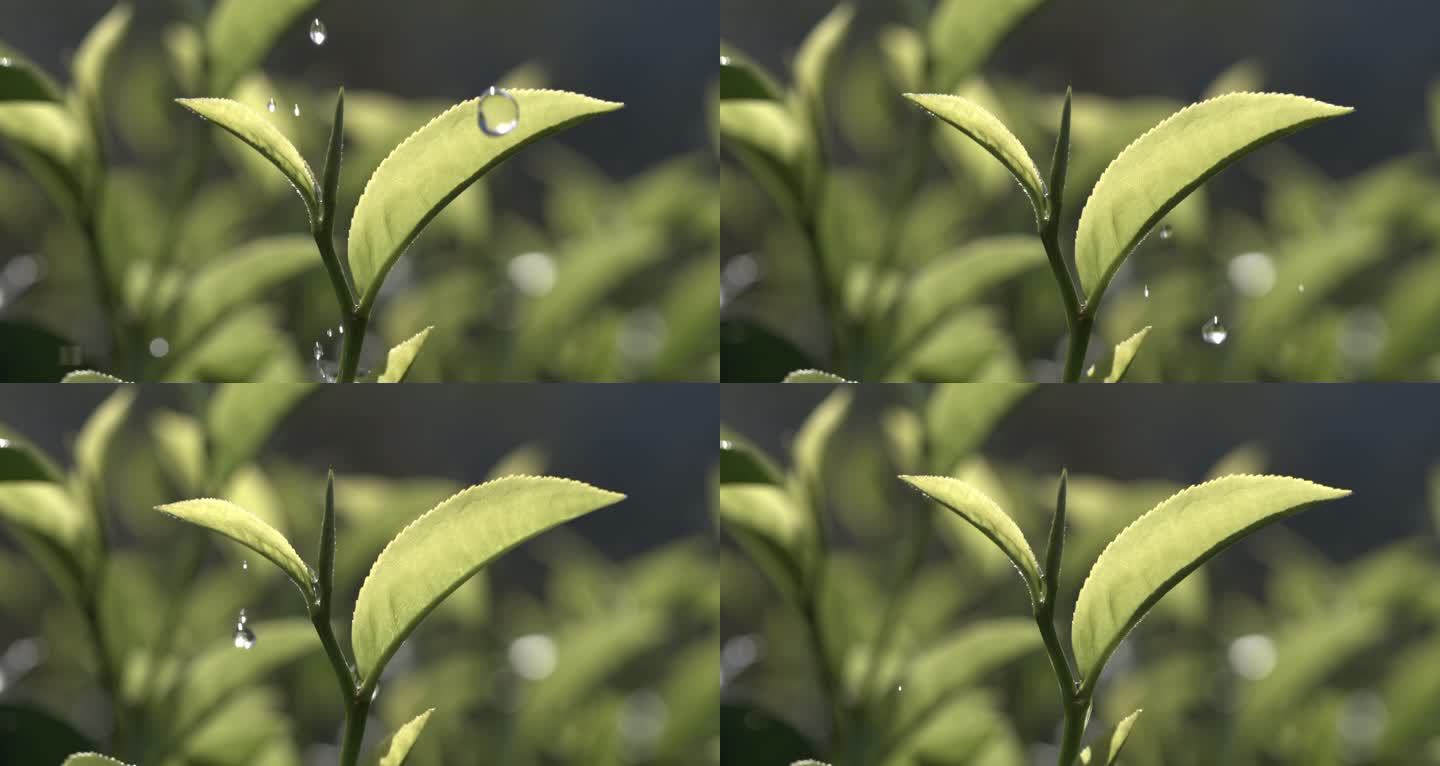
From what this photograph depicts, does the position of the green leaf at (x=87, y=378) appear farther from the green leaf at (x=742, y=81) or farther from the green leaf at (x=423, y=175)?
the green leaf at (x=742, y=81)

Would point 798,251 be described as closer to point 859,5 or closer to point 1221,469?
point 859,5

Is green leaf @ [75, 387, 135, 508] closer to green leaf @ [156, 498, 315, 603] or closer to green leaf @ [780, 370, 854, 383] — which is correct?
green leaf @ [156, 498, 315, 603]

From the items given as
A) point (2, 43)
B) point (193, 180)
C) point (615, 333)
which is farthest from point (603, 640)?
point (2, 43)

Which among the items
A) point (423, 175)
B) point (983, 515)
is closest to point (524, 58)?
point (423, 175)

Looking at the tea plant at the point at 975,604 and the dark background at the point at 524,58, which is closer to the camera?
the tea plant at the point at 975,604

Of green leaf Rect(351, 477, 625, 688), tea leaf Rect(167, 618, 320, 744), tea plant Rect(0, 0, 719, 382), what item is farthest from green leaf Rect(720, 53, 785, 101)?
tea leaf Rect(167, 618, 320, 744)

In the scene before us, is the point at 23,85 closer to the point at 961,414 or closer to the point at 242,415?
the point at 242,415

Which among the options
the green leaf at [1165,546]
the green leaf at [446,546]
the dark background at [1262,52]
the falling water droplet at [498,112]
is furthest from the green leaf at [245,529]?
the dark background at [1262,52]
